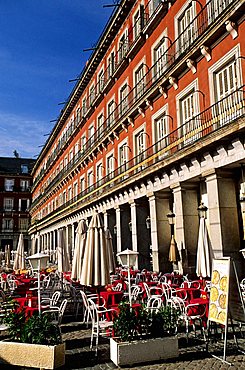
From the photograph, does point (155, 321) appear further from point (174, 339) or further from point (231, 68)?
point (231, 68)

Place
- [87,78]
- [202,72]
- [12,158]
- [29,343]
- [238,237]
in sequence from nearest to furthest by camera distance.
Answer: [29,343] < [238,237] < [202,72] < [87,78] < [12,158]

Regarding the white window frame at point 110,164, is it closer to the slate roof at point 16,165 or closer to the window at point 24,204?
the window at point 24,204

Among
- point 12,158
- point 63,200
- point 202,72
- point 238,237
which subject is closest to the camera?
point 238,237

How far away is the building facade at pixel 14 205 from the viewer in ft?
222

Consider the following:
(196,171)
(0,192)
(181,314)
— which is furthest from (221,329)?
(0,192)

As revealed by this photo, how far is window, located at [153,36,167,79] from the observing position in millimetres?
18406

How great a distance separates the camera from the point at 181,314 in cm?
796

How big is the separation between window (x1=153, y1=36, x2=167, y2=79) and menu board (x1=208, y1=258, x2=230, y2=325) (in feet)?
43.0

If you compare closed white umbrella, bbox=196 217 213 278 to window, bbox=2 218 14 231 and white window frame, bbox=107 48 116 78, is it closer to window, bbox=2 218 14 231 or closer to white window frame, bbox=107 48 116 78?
white window frame, bbox=107 48 116 78

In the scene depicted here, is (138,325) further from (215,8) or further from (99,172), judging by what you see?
(99,172)

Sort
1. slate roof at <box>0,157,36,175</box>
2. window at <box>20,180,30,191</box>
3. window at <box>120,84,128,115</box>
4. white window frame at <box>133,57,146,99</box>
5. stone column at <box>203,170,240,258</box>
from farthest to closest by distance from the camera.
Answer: slate roof at <box>0,157,36,175</box> < window at <box>20,180,30,191</box> < window at <box>120,84,128,115</box> < white window frame at <box>133,57,146,99</box> < stone column at <box>203,170,240,258</box>

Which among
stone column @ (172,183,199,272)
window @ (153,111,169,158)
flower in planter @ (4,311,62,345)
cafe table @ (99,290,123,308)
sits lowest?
flower in planter @ (4,311,62,345)

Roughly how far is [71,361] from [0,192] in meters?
65.9

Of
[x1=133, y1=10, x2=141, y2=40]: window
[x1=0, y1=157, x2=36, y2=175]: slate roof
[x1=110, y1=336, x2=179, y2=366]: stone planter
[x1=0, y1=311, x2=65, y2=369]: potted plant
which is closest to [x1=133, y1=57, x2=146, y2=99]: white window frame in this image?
[x1=133, y1=10, x2=141, y2=40]: window
